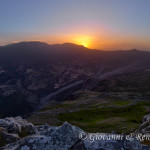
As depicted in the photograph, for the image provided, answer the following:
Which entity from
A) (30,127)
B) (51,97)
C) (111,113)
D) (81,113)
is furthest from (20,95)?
(30,127)

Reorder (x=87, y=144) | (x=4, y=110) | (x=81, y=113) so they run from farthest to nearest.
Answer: (x=4, y=110) → (x=81, y=113) → (x=87, y=144)

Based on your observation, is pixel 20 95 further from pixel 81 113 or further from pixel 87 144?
pixel 87 144

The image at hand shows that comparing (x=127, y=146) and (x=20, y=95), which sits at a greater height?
(x=127, y=146)

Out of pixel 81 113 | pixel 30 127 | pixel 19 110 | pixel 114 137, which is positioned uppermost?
pixel 114 137

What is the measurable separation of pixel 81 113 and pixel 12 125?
8667 centimetres

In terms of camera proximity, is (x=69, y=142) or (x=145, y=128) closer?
(x=69, y=142)

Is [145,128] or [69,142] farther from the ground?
[69,142]

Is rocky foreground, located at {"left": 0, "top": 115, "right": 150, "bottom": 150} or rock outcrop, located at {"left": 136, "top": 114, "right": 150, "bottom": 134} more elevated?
rocky foreground, located at {"left": 0, "top": 115, "right": 150, "bottom": 150}

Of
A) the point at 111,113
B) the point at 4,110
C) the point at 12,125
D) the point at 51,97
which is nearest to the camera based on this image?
the point at 12,125

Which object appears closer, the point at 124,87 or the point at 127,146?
the point at 127,146

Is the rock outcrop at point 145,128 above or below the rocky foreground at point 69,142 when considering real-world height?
below

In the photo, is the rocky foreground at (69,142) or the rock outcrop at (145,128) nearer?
the rocky foreground at (69,142)

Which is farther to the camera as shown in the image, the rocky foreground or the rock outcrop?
the rock outcrop

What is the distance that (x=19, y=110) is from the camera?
161 metres
